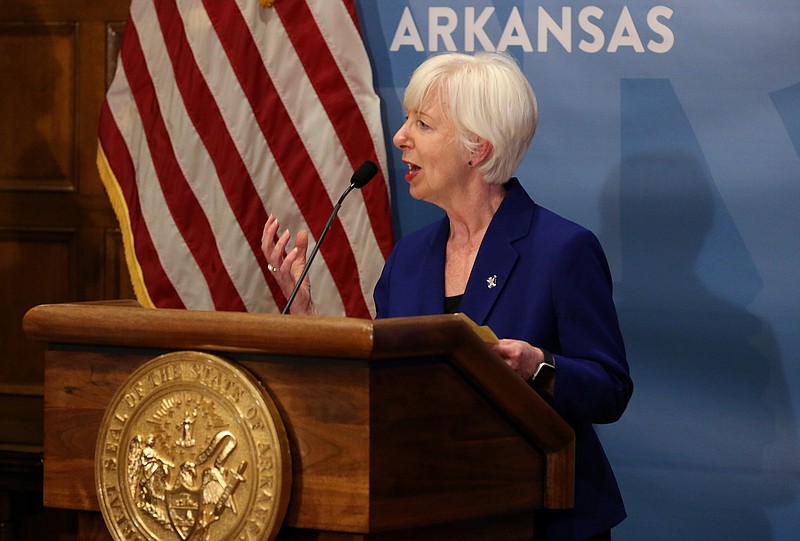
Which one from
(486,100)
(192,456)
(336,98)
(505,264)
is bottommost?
(192,456)

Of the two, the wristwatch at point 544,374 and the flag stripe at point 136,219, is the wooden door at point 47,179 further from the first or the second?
the wristwatch at point 544,374

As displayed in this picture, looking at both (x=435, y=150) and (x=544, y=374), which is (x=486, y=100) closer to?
(x=435, y=150)

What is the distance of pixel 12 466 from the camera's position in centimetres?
400

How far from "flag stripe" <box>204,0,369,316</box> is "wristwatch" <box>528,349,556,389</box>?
1647mm

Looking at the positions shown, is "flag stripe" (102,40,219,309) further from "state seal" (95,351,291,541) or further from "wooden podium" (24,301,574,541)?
"state seal" (95,351,291,541)

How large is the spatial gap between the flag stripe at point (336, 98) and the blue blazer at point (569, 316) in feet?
4.10

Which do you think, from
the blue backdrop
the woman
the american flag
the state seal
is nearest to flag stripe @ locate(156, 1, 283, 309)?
the american flag

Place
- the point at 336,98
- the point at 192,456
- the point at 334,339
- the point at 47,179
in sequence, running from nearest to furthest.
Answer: the point at 334,339 → the point at 192,456 → the point at 336,98 → the point at 47,179

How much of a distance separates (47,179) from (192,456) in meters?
2.65

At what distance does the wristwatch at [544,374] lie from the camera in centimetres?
214

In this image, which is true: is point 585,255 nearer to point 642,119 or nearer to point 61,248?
point 642,119

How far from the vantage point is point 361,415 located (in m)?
1.76

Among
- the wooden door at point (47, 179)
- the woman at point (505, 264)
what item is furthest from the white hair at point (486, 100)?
the wooden door at point (47, 179)

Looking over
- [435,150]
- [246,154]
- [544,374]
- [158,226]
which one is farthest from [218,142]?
[544,374]
